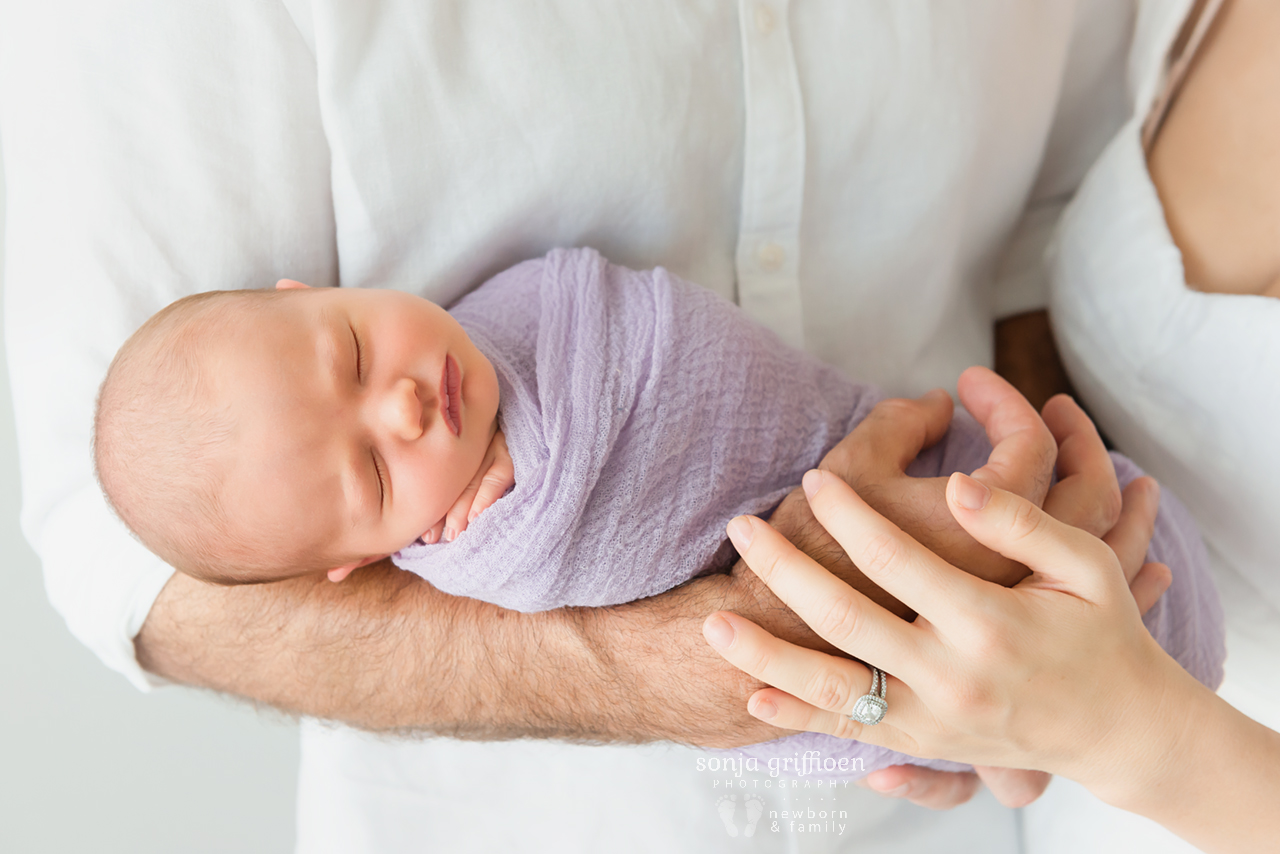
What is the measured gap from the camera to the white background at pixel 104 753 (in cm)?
156

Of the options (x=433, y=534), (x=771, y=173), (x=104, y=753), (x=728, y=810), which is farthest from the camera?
(x=104, y=753)

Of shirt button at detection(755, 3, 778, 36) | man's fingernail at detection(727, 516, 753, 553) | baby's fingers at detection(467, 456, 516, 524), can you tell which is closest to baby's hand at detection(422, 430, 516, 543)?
baby's fingers at detection(467, 456, 516, 524)

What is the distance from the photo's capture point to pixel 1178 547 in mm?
1141

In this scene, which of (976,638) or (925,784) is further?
(925,784)

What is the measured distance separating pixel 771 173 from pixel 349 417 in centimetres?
68

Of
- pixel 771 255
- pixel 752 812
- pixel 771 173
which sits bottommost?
pixel 752 812

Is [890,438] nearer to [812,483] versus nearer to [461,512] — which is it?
[812,483]

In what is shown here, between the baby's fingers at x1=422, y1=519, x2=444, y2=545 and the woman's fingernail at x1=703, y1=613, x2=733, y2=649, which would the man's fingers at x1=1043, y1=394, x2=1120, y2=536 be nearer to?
the woman's fingernail at x1=703, y1=613, x2=733, y2=649

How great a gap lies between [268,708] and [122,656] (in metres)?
0.21

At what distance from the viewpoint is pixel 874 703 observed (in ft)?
2.90

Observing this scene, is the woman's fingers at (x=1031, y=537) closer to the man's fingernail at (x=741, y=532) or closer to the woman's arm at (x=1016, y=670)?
the woman's arm at (x=1016, y=670)

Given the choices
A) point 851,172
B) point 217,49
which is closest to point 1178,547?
point 851,172

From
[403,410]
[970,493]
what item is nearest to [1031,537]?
[970,493]

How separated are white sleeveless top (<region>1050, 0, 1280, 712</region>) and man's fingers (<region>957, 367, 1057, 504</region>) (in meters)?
0.33
